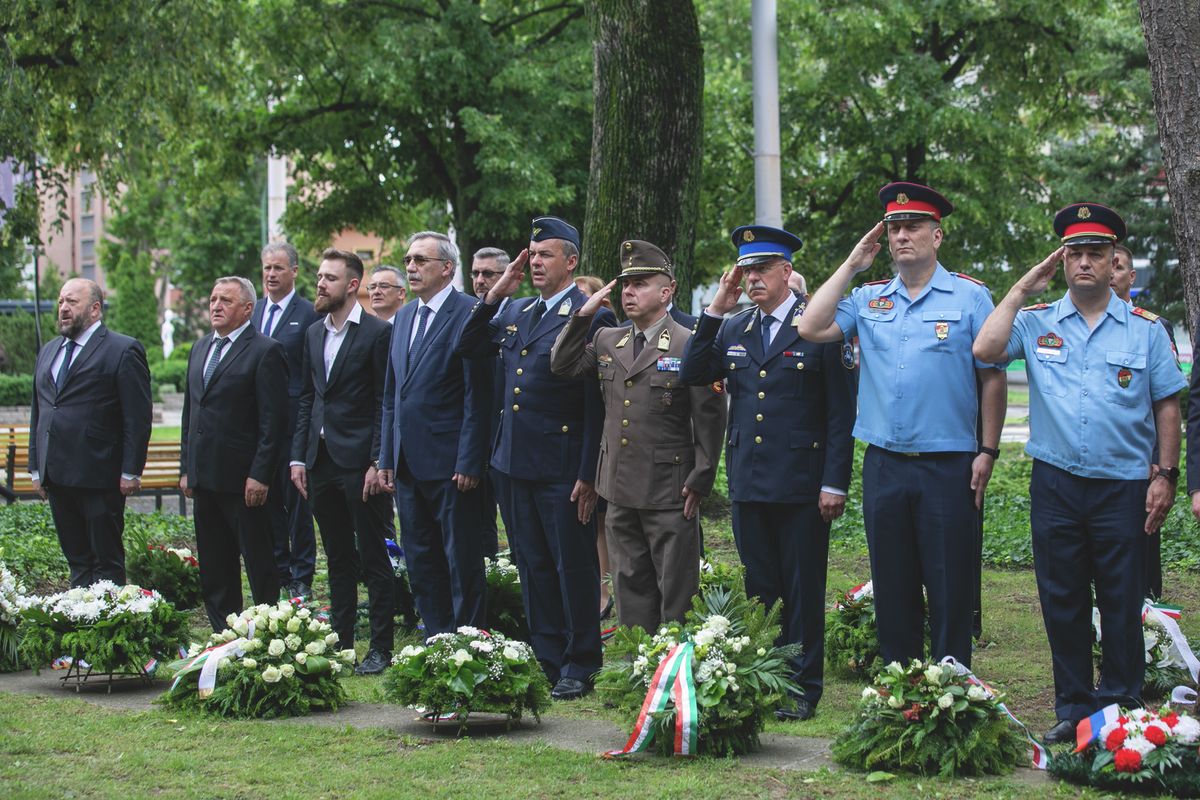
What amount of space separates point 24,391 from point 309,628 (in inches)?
1204

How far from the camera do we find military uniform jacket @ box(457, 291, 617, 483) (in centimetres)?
714

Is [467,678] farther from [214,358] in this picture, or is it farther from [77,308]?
[77,308]

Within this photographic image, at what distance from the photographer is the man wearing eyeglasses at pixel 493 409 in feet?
24.4

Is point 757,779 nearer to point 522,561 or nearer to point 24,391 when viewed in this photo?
point 522,561

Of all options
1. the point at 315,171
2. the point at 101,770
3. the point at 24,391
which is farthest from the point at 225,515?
the point at 24,391

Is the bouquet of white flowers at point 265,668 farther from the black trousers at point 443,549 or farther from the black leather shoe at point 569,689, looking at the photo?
the black leather shoe at point 569,689

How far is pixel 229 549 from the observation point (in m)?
8.11

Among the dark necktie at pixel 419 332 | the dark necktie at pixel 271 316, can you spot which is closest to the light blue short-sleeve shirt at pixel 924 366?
the dark necktie at pixel 419 332

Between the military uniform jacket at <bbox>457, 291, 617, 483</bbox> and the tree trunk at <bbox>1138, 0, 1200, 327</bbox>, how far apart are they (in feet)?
9.57

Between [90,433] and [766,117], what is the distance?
24.0 ft

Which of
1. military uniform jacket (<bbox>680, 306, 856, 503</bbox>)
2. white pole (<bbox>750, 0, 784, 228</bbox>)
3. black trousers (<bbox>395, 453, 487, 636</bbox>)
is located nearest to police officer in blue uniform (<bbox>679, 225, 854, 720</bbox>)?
military uniform jacket (<bbox>680, 306, 856, 503</bbox>)

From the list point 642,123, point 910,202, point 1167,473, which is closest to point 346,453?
point 910,202

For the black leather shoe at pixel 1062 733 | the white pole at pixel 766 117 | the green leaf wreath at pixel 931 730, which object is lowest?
the black leather shoe at pixel 1062 733

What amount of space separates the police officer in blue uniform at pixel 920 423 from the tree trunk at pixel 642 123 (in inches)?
203
